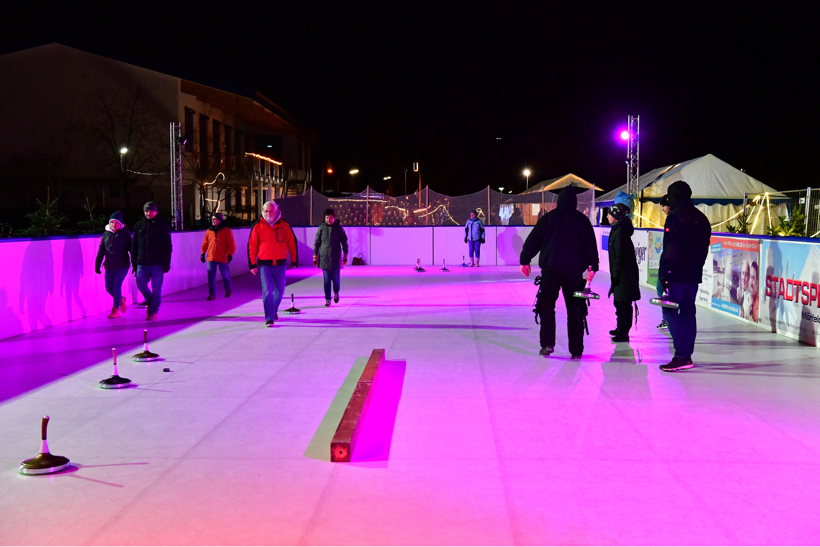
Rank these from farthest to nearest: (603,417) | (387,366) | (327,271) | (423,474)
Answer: (327,271) → (387,366) → (603,417) → (423,474)

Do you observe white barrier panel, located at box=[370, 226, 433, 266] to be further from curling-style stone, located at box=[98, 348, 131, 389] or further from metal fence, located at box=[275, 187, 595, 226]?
curling-style stone, located at box=[98, 348, 131, 389]

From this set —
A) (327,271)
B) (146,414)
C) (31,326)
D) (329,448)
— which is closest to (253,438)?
(329,448)

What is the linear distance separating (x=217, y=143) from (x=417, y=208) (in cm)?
1602

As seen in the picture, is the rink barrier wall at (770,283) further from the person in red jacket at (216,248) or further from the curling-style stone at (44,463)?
the person in red jacket at (216,248)

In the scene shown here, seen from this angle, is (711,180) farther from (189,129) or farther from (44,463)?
(44,463)

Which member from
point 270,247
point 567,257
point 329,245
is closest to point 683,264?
point 567,257

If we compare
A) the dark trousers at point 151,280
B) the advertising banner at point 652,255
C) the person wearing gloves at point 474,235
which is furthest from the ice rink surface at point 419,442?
the person wearing gloves at point 474,235

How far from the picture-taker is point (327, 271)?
47.6 ft

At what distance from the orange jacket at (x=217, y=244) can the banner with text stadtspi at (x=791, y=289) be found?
31.7 feet

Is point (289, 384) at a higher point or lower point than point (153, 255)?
lower

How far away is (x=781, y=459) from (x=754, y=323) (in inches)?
289

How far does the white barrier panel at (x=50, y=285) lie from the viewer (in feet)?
34.9

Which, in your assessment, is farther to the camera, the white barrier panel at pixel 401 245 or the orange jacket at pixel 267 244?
the white barrier panel at pixel 401 245

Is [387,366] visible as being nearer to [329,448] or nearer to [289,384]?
[289,384]
